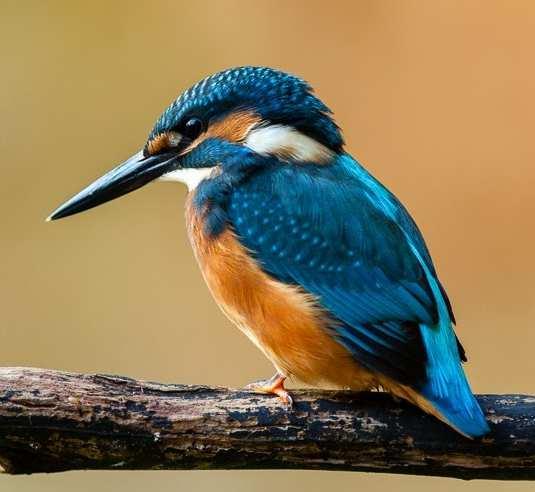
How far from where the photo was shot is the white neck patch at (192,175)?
1.94 metres

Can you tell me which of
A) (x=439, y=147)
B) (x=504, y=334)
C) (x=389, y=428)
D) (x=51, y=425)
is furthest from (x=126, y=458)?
(x=439, y=147)

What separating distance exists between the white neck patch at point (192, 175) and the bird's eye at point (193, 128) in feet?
0.19

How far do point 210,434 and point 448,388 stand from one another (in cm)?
35

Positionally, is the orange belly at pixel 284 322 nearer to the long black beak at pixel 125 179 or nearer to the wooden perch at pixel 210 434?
the wooden perch at pixel 210 434

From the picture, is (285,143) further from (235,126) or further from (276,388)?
(276,388)

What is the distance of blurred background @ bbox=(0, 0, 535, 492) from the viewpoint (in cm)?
319

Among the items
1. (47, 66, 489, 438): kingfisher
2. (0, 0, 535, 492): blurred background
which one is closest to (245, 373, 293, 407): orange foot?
(47, 66, 489, 438): kingfisher

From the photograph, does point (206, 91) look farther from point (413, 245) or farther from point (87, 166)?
point (87, 166)

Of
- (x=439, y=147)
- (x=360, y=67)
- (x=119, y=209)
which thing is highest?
(x=360, y=67)

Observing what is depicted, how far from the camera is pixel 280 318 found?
5.81 feet

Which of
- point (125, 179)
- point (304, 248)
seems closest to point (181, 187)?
point (125, 179)

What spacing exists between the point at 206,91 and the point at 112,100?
1.66m

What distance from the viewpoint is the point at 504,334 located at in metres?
3.14

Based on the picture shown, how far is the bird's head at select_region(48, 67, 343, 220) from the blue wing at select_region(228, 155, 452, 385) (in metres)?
0.06
